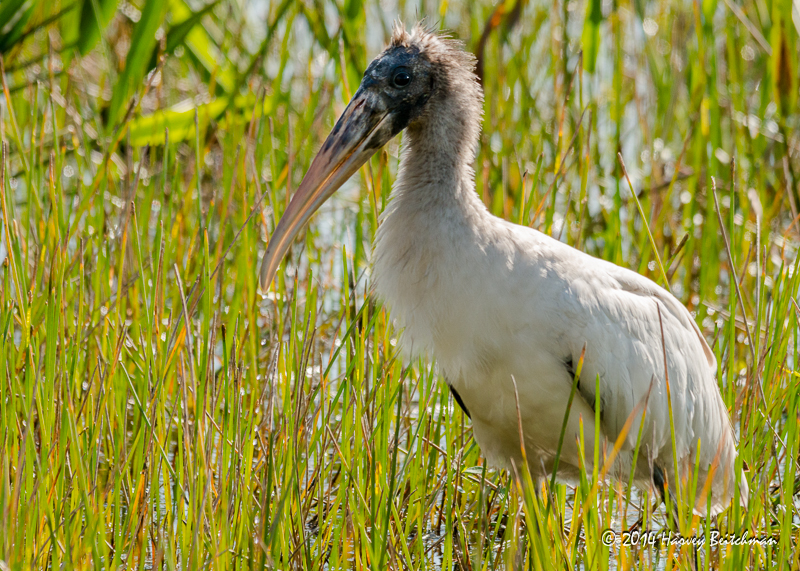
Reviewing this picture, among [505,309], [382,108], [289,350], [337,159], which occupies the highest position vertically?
[382,108]

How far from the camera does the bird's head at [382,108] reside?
260cm

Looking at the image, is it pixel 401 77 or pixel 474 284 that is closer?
pixel 474 284

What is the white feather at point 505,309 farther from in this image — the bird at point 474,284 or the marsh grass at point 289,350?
the marsh grass at point 289,350

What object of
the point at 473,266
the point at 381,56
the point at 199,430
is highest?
the point at 381,56

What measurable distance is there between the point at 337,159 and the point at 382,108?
18cm

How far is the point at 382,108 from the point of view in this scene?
268 centimetres

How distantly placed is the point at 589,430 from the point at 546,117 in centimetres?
411

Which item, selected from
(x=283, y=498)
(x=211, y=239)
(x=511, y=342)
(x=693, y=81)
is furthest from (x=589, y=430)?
(x=693, y=81)

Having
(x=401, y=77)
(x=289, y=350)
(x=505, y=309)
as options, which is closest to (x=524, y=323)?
(x=505, y=309)

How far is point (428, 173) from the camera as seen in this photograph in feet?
8.90

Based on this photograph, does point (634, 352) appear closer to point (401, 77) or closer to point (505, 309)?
point (505, 309)

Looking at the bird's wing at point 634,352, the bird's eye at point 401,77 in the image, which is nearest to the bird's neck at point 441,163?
the bird's eye at point 401,77

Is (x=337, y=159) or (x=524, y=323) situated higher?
(x=337, y=159)

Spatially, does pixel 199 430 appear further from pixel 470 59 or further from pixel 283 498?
pixel 470 59
